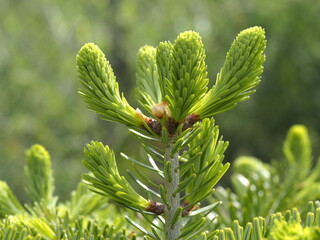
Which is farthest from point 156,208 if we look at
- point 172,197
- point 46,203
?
point 46,203

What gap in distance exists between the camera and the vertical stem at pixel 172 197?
10.9 inches

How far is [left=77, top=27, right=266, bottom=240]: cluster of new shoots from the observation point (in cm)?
26

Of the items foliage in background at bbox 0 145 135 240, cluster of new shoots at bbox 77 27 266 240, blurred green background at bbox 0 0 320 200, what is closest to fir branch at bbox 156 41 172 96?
cluster of new shoots at bbox 77 27 266 240

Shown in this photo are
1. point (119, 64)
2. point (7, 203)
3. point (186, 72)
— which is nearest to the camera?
point (186, 72)

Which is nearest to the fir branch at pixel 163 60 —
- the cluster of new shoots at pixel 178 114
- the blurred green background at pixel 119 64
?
the cluster of new shoots at pixel 178 114

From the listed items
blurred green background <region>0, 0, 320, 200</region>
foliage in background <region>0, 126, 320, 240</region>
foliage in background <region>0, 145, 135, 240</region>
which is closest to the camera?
foliage in background <region>0, 126, 320, 240</region>

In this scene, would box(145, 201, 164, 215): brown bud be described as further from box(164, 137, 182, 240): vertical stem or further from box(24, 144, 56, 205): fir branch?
box(24, 144, 56, 205): fir branch

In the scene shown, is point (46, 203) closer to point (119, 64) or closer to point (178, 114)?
point (178, 114)

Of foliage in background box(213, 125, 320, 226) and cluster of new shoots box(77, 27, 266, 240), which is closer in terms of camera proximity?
cluster of new shoots box(77, 27, 266, 240)

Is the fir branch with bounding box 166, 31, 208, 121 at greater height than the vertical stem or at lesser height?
greater

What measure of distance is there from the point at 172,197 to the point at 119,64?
318 centimetres

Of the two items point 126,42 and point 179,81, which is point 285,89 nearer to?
point 126,42

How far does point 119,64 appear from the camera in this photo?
3410 mm

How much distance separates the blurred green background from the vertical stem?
6.43ft
